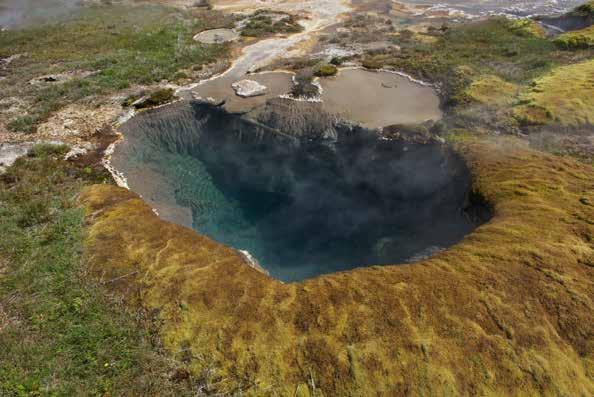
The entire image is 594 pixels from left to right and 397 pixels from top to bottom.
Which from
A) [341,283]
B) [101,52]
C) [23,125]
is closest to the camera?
[341,283]

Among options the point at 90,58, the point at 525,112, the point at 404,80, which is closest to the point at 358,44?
the point at 404,80

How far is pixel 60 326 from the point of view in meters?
15.2

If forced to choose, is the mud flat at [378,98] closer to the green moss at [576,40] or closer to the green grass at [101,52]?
the green grass at [101,52]

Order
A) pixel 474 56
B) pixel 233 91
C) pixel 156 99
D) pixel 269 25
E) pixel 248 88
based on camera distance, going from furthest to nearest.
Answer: pixel 269 25 < pixel 474 56 < pixel 233 91 < pixel 248 88 < pixel 156 99

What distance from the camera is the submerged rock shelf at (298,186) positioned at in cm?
2370


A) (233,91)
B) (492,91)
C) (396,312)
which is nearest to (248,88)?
(233,91)

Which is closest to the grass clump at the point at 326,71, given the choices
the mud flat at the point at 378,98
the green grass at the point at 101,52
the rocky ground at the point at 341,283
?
the mud flat at the point at 378,98

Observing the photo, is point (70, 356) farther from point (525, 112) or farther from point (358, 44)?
point (358, 44)

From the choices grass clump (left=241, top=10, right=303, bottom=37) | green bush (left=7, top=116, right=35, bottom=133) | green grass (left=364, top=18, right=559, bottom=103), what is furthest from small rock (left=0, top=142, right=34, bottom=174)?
grass clump (left=241, top=10, right=303, bottom=37)

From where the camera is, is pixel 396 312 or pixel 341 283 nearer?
pixel 396 312

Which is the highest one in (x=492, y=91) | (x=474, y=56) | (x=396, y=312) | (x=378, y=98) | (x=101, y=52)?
(x=396, y=312)

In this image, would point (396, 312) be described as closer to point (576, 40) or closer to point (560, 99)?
point (560, 99)

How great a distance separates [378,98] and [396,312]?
2215 cm

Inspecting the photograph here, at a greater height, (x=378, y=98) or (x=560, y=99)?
(x=560, y=99)
